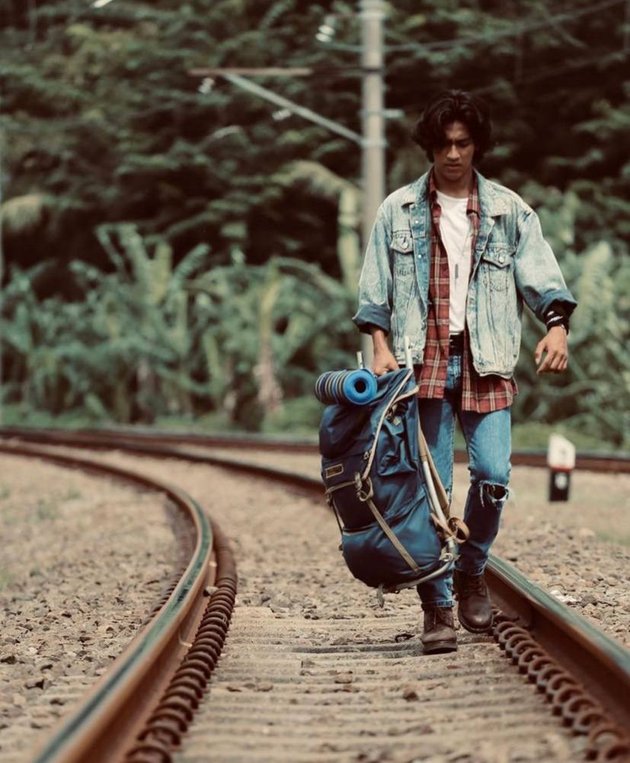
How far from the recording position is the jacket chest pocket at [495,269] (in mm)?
4406

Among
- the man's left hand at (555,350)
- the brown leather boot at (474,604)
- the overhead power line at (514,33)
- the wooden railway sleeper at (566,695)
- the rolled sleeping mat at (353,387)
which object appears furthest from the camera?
the overhead power line at (514,33)

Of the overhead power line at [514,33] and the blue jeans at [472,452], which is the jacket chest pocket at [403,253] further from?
the overhead power line at [514,33]

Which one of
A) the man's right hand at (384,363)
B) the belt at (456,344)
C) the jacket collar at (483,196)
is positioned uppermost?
the jacket collar at (483,196)

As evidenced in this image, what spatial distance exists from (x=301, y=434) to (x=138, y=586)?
46.3ft

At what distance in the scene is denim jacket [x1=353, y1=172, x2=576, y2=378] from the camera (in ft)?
14.4

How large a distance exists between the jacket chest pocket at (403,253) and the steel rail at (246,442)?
8704 millimetres

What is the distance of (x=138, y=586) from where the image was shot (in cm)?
675

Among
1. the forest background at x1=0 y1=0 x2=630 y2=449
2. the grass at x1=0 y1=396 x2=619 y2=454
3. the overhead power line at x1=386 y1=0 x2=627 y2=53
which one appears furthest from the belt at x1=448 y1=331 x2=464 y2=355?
the overhead power line at x1=386 y1=0 x2=627 y2=53

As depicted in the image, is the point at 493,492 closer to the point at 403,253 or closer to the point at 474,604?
the point at 474,604

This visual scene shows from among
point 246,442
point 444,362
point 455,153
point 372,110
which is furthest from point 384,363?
point 246,442

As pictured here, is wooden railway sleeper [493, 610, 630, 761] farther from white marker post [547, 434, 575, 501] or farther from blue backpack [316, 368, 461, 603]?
white marker post [547, 434, 575, 501]

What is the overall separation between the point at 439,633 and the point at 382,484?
1.87ft

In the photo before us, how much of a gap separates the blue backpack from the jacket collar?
2.04ft

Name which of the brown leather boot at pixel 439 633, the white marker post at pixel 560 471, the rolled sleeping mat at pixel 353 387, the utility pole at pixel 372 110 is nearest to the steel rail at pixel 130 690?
the brown leather boot at pixel 439 633
